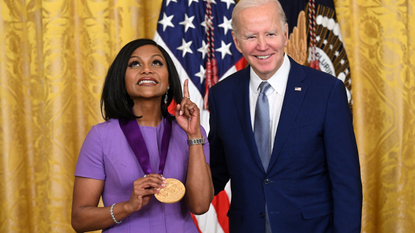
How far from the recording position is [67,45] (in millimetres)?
3137

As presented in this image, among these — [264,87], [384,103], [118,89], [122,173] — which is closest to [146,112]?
[118,89]

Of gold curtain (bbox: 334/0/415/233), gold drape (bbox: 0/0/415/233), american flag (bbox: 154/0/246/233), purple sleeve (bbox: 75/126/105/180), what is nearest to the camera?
purple sleeve (bbox: 75/126/105/180)

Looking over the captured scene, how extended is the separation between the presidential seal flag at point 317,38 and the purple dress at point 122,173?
1884 mm

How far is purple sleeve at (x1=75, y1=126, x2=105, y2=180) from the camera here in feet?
5.28

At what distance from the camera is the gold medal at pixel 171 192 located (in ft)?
5.04

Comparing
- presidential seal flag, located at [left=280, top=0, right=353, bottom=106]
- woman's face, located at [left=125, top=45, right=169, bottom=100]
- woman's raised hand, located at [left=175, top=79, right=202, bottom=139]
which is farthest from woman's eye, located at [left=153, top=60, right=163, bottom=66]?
presidential seal flag, located at [left=280, top=0, right=353, bottom=106]

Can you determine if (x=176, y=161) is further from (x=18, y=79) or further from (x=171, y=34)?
(x=18, y=79)

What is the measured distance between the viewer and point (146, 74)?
5.70 feet

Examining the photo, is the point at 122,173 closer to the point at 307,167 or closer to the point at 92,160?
the point at 92,160

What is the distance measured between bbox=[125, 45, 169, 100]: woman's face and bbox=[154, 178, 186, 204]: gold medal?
15.6 inches

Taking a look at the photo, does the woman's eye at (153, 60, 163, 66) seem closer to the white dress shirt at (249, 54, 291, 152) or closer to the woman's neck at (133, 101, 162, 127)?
the woman's neck at (133, 101, 162, 127)

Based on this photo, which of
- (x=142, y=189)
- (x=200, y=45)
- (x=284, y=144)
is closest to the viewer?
(x=142, y=189)

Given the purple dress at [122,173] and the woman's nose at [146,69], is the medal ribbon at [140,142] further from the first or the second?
the woman's nose at [146,69]

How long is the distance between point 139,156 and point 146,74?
36 centimetres
